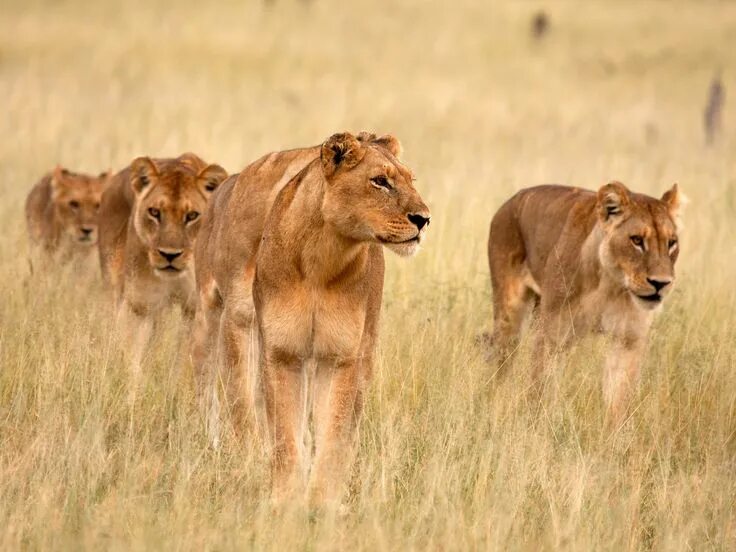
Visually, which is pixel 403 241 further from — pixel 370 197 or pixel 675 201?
pixel 675 201

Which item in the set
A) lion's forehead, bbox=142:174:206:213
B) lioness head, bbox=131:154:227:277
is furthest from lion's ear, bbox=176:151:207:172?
lion's forehead, bbox=142:174:206:213

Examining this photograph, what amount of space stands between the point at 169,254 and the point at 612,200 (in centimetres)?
240

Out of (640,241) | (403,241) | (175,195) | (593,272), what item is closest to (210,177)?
(175,195)

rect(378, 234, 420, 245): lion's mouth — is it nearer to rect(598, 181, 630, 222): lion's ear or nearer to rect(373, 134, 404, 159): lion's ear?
rect(373, 134, 404, 159): lion's ear

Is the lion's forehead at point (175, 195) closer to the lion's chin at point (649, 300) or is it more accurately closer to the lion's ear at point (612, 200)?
the lion's ear at point (612, 200)

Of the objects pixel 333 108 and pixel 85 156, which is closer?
pixel 85 156

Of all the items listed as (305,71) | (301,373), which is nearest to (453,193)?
(301,373)

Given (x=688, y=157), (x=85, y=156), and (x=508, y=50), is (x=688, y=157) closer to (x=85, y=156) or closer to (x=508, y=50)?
(x=85, y=156)

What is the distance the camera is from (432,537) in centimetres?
461

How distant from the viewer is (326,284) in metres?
5.20

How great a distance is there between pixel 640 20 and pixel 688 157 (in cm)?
2134

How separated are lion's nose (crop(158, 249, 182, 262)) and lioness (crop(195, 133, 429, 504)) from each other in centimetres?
187

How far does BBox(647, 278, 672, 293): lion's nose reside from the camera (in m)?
6.57

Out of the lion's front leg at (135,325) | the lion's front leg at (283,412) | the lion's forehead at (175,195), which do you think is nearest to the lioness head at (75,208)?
the lion's front leg at (135,325)
